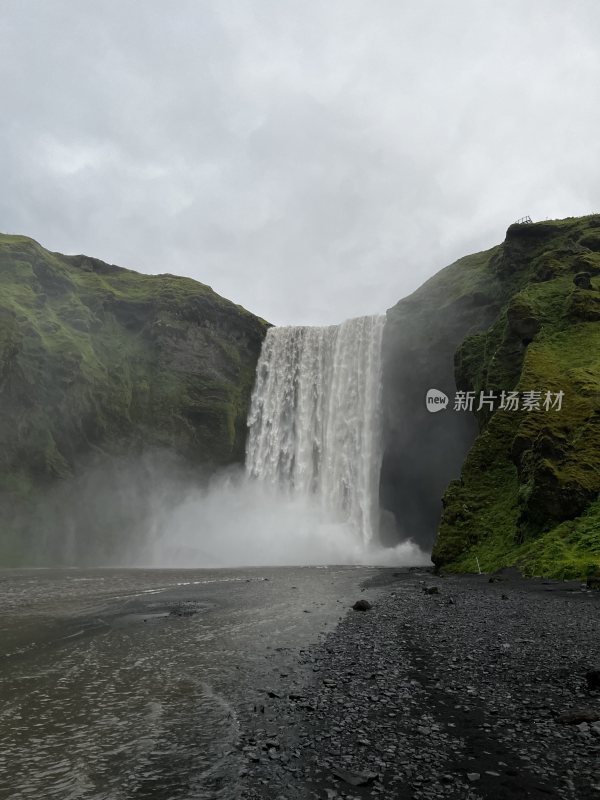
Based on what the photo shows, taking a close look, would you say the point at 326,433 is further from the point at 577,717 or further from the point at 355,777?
the point at 355,777

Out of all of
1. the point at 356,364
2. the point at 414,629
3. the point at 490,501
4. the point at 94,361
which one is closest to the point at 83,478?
the point at 94,361

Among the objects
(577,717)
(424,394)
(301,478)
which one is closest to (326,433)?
(301,478)

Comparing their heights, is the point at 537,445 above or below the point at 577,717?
above

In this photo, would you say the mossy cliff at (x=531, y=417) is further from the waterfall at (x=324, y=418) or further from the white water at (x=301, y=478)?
the white water at (x=301, y=478)

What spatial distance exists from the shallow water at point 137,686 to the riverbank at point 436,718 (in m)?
0.61

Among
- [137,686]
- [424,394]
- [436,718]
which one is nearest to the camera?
[436,718]

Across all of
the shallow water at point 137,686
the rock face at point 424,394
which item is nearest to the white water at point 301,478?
the rock face at point 424,394

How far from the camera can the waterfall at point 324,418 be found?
55031 mm

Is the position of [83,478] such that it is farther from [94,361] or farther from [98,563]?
[94,361]

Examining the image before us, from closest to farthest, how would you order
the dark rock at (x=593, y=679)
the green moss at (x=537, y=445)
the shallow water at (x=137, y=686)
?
1. the shallow water at (x=137, y=686)
2. the dark rock at (x=593, y=679)
3. the green moss at (x=537, y=445)

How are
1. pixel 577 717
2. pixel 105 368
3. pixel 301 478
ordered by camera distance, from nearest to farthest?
pixel 577 717, pixel 301 478, pixel 105 368

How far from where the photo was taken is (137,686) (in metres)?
8.89

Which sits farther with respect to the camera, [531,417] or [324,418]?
[324,418]

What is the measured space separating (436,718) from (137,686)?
16.2 feet
